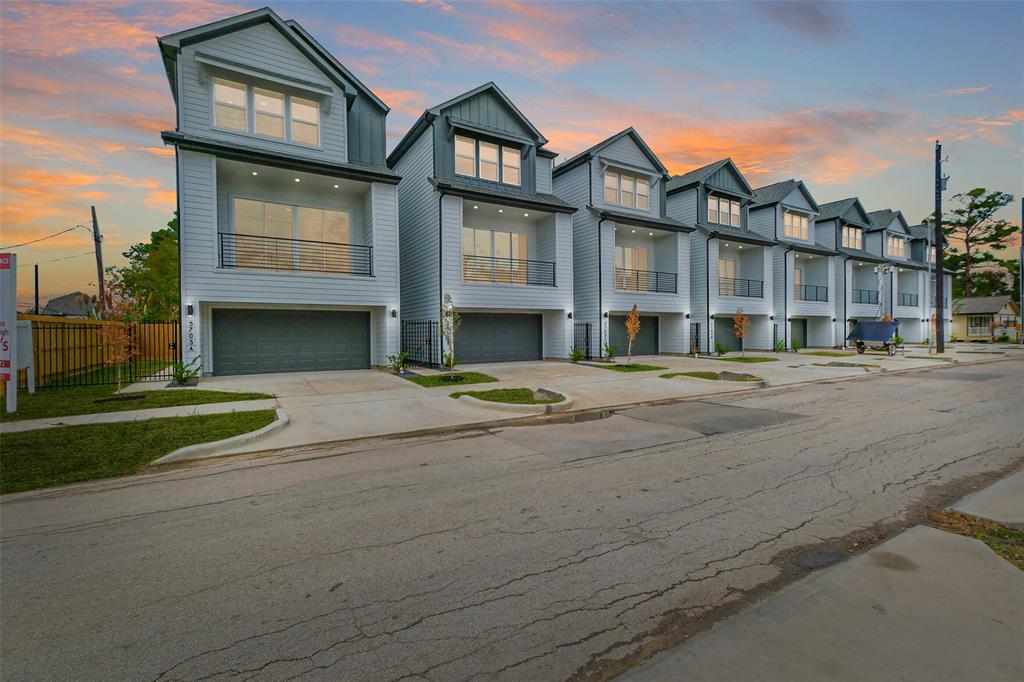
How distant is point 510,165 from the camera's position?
21.9 meters

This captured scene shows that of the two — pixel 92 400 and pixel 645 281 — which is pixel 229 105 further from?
pixel 645 281

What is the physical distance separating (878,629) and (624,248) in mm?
25111

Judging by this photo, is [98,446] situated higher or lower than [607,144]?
lower

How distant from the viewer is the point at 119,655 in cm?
274

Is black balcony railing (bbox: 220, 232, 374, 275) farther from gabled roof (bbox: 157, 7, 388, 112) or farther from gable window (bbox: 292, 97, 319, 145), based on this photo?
gabled roof (bbox: 157, 7, 388, 112)

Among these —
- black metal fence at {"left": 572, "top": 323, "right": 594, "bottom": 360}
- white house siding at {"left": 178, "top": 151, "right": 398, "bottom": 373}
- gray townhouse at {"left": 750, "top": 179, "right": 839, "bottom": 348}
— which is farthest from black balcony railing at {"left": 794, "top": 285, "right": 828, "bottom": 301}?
white house siding at {"left": 178, "top": 151, "right": 398, "bottom": 373}

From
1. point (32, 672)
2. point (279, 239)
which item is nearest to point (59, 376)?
point (279, 239)

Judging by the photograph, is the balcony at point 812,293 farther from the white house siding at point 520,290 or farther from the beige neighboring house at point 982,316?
the beige neighboring house at point 982,316

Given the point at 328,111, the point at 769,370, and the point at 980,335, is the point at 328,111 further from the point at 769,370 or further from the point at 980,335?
the point at 980,335

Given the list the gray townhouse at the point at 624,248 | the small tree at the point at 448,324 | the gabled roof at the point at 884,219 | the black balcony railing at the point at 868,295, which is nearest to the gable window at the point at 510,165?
the gray townhouse at the point at 624,248

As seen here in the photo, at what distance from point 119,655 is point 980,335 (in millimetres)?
82117

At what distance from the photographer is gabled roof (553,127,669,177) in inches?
949

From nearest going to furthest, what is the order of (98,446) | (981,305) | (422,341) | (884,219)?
(98,446) < (422,341) < (884,219) < (981,305)

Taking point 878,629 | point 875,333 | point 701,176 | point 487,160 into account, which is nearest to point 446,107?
point 487,160
